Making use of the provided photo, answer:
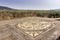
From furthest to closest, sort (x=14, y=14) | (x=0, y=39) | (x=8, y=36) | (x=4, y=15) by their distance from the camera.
Result: (x=14, y=14) → (x=4, y=15) → (x=8, y=36) → (x=0, y=39)

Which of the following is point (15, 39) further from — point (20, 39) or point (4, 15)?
point (4, 15)

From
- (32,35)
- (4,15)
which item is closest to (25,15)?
(4,15)

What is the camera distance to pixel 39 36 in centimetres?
1318

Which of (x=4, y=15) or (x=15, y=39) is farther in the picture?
(x=4, y=15)

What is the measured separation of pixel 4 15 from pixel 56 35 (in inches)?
513

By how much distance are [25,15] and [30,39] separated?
1594cm

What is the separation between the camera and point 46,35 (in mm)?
13523

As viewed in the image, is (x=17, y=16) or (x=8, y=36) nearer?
(x=8, y=36)

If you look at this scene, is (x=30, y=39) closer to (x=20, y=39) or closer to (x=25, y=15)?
(x=20, y=39)

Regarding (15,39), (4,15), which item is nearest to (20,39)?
(15,39)

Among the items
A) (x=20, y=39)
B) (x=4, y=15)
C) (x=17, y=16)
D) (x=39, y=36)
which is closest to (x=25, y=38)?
(x=20, y=39)

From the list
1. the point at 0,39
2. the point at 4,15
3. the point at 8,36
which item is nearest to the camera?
the point at 0,39

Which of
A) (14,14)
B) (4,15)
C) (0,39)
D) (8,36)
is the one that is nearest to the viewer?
(0,39)

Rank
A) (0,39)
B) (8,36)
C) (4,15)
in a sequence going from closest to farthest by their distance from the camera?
(0,39), (8,36), (4,15)
